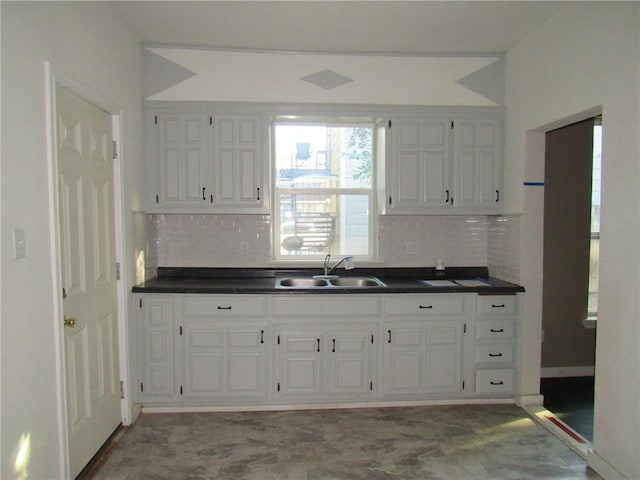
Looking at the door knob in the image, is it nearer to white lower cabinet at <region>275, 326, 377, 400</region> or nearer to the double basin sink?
white lower cabinet at <region>275, 326, 377, 400</region>

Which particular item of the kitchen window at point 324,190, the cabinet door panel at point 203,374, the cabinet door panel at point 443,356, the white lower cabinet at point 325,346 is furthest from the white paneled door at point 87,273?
the cabinet door panel at point 443,356

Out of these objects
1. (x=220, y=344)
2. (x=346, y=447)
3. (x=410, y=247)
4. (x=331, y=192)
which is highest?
(x=331, y=192)

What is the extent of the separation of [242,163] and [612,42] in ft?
8.20

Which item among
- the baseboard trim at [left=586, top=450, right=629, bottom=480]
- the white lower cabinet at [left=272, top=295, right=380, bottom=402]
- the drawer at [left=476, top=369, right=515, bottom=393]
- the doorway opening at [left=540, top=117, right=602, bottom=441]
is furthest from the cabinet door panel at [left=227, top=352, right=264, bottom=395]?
the doorway opening at [left=540, top=117, right=602, bottom=441]

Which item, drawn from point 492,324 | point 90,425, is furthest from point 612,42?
point 90,425

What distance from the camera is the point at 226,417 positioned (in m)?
3.11

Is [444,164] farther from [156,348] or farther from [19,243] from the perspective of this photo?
[19,243]

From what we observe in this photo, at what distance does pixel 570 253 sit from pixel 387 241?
5.59 ft

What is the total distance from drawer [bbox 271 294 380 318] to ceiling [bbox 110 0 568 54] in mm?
1923

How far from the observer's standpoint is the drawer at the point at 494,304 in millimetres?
3270

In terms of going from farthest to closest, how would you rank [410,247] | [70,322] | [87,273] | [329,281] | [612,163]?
1. [410,247]
2. [329,281]
3. [87,273]
4. [612,163]
5. [70,322]

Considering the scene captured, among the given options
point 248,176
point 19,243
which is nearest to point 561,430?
point 248,176

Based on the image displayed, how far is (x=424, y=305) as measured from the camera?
323 cm

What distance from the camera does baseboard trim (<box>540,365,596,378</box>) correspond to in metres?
3.95
